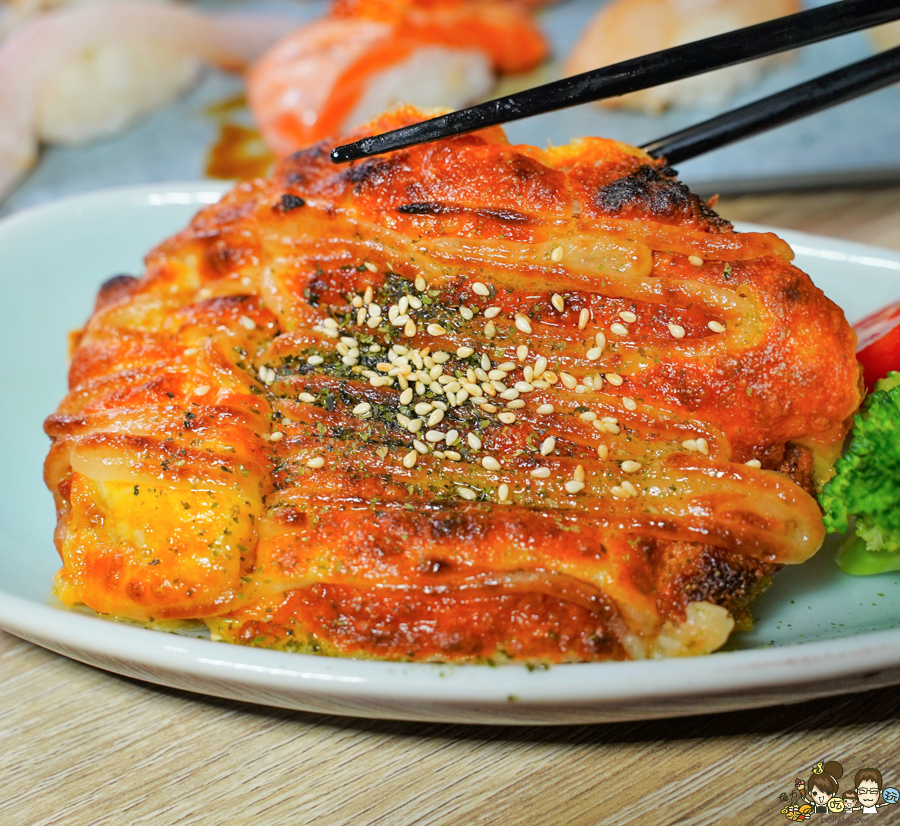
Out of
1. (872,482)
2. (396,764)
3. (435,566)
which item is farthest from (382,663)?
(872,482)

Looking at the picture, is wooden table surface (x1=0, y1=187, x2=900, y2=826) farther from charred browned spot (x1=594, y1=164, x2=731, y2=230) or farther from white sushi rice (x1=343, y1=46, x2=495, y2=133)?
white sushi rice (x1=343, y1=46, x2=495, y2=133)

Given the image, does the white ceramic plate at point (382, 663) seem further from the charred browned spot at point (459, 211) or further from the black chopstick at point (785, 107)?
the charred browned spot at point (459, 211)

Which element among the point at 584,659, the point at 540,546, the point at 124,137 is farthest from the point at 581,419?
the point at 124,137

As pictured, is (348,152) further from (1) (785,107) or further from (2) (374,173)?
(1) (785,107)

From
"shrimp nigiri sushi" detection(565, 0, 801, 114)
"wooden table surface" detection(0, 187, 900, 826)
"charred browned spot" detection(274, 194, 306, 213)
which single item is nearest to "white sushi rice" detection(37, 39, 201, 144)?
"shrimp nigiri sushi" detection(565, 0, 801, 114)

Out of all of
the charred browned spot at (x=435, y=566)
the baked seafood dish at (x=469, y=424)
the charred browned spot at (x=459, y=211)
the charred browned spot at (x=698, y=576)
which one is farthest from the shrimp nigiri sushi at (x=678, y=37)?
the charred browned spot at (x=435, y=566)

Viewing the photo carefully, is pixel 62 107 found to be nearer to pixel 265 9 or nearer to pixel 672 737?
pixel 265 9
